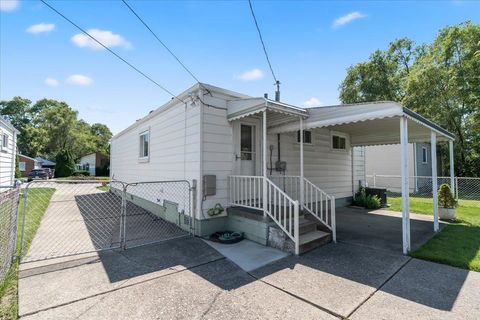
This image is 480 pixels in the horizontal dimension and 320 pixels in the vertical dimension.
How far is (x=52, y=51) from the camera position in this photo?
530cm

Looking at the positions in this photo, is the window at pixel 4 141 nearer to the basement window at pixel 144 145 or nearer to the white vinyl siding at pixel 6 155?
the white vinyl siding at pixel 6 155

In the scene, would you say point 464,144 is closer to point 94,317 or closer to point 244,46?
point 244,46

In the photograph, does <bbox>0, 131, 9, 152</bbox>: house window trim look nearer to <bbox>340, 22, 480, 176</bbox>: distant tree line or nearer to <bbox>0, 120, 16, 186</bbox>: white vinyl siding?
<bbox>0, 120, 16, 186</bbox>: white vinyl siding

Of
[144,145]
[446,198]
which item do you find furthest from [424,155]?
[144,145]

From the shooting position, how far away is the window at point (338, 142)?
9.11m

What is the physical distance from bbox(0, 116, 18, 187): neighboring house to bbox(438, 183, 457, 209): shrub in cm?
1583

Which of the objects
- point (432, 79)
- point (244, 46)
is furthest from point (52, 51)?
point (432, 79)

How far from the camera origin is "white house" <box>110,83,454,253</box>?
4.96m

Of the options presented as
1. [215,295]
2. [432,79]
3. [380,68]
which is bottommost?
[215,295]

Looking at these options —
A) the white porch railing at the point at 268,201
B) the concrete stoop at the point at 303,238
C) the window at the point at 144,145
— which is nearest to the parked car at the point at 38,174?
the window at the point at 144,145

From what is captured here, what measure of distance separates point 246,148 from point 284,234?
8.27 ft

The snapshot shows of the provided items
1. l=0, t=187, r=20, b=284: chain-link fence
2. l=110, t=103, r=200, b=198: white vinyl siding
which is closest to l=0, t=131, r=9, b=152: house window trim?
l=110, t=103, r=200, b=198: white vinyl siding

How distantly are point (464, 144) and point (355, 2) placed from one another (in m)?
18.4

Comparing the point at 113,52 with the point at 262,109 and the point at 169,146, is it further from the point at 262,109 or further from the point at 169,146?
the point at 262,109
